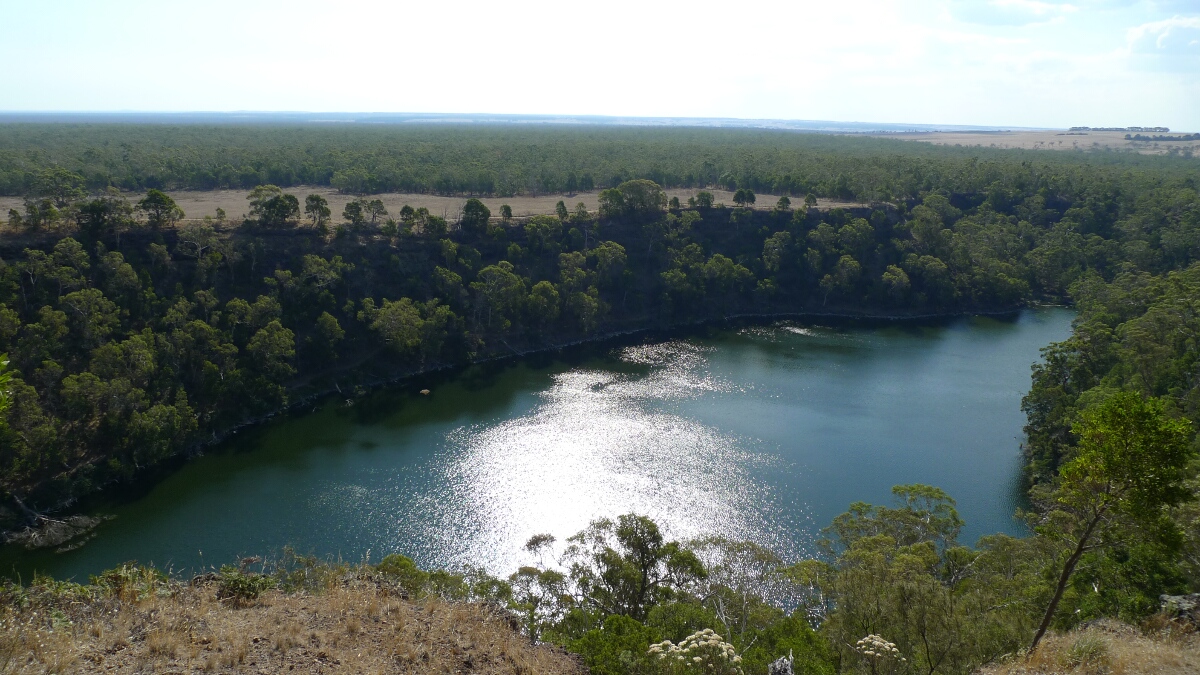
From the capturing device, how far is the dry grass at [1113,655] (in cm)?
1255

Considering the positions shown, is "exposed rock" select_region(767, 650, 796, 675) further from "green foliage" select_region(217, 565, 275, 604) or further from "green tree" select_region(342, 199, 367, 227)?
"green tree" select_region(342, 199, 367, 227)

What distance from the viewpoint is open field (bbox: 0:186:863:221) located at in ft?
250

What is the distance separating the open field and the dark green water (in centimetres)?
3249

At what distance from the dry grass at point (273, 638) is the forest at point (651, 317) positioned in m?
2.53

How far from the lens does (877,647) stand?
50.5ft

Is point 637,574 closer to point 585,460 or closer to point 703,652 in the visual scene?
point 703,652

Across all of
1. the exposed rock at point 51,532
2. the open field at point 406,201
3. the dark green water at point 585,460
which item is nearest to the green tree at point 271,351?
the dark green water at point 585,460

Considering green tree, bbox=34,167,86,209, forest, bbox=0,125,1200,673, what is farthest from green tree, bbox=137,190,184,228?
green tree, bbox=34,167,86,209

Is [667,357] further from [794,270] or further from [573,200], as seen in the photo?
[573,200]

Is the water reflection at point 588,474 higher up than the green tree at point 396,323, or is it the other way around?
the green tree at point 396,323

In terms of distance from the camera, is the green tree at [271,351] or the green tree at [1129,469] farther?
the green tree at [271,351]

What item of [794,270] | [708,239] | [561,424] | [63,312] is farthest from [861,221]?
[63,312]

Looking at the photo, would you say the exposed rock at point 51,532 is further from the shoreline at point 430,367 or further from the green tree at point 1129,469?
the green tree at point 1129,469

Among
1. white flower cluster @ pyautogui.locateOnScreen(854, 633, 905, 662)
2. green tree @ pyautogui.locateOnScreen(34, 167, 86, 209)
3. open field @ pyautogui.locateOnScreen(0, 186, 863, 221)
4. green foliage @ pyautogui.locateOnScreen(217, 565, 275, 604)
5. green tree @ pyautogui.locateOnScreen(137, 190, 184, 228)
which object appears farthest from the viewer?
open field @ pyautogui.locateOnScreen(0, 186, 863, 221)
